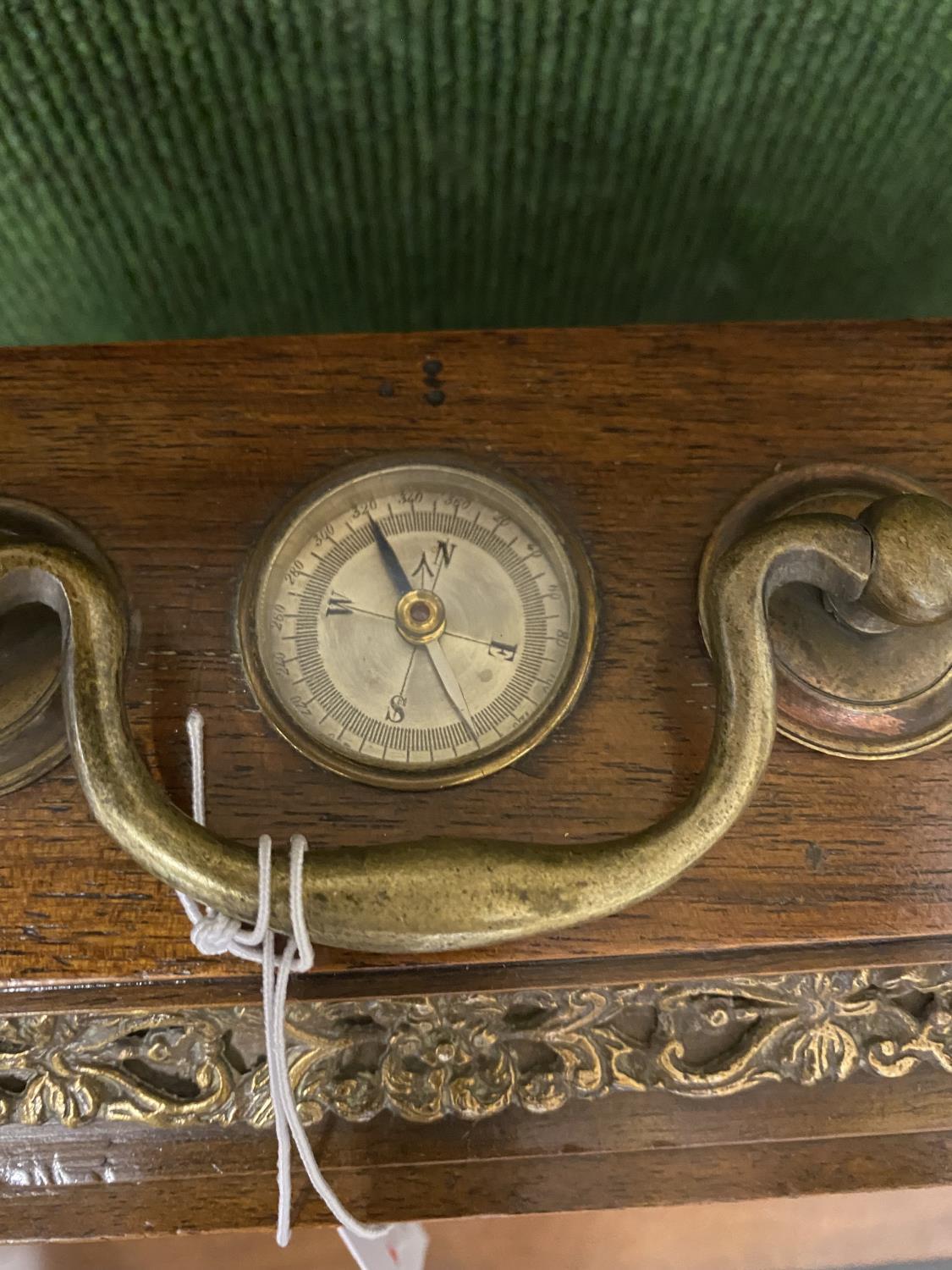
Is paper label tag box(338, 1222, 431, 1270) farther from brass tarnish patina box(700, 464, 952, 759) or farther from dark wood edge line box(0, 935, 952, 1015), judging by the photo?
brass tarnish patina box(700, 464, 952, 759)

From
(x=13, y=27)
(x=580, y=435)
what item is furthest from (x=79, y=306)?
(x=580, y=435)

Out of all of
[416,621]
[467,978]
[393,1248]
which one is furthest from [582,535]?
[393,1248]

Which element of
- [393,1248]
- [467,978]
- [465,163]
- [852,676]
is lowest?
[393,1248]

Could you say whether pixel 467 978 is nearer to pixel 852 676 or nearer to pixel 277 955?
pixel 277 955

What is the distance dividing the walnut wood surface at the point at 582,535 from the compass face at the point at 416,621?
0.04 feet

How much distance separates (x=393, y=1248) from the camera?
0.57 metres

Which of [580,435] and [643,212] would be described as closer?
[580,435]

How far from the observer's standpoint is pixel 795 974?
52 cm

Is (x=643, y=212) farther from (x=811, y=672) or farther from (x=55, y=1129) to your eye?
(x=55, y=1129)

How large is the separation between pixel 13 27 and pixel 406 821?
44cm

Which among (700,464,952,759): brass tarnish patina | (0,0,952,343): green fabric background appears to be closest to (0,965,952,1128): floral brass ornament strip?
(700,464,952,759): brass tarnish patina

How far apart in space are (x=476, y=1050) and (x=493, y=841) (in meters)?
0.13

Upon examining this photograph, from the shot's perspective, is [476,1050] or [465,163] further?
[465,163]

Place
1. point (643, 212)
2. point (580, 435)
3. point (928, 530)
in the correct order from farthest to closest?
point (643, 212) < point (580, 435) < point (928, 530)
